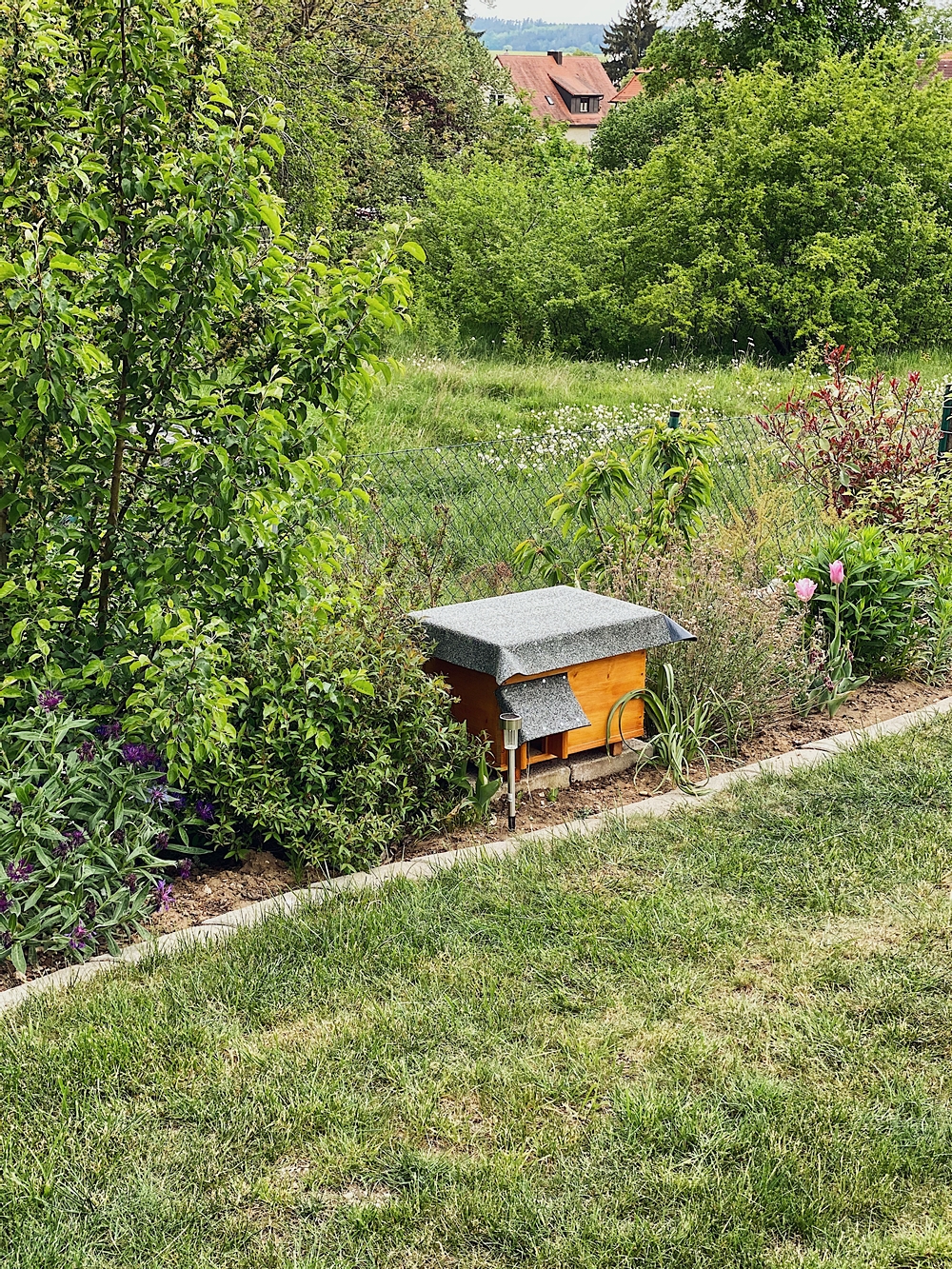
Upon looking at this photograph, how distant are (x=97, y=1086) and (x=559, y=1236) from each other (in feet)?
3.55

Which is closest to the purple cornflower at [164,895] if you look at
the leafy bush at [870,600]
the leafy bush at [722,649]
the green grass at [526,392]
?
the leafy bush at [722,649]

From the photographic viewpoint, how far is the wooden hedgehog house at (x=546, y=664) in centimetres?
409

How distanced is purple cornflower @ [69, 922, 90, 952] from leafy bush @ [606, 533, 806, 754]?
2.29 metres

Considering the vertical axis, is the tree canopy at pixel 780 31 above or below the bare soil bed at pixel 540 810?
above

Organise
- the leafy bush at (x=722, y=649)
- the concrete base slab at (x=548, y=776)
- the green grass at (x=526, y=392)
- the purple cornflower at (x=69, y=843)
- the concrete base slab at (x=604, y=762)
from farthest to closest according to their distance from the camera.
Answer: the green grass at (x=526, y=392) → the leafy bush at (x=722, y=649) → the concrete base slab at (x=604, y=762) → the concrete base slab at (x=548, y=776) → the purple cornflower at (x=69, y=843)

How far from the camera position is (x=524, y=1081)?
2.70 meters

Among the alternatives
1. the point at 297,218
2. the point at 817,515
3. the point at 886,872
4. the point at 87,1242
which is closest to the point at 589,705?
the point at 886,872

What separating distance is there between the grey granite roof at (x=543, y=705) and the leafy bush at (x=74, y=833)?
1.14 m

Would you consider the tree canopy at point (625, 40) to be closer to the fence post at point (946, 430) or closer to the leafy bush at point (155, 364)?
the fence post at point (946, 430)

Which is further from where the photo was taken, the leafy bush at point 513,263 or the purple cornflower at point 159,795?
the leafy bush at point 513,263

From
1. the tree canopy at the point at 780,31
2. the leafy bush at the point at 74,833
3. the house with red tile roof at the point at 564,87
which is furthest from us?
the house with red tile roof at the point at 564,87

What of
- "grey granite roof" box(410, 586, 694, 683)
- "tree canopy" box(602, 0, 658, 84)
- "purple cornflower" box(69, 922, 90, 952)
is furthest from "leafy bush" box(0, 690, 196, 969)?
"tree canopy" box(602, 0, 658, 84)

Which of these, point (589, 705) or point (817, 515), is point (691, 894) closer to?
point (589, 705)

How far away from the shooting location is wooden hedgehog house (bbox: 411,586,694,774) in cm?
409
